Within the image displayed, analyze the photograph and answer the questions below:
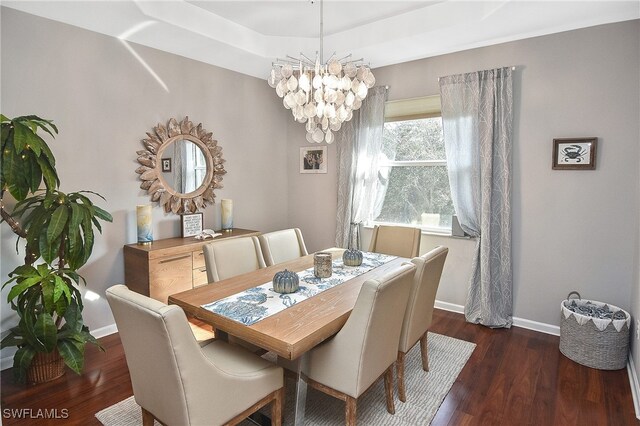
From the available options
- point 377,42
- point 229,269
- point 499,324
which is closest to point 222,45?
point 377,42

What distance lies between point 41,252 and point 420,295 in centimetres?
231

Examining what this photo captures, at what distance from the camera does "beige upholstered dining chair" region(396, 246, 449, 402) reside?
208 cm

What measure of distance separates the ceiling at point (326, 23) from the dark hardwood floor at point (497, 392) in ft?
8.54

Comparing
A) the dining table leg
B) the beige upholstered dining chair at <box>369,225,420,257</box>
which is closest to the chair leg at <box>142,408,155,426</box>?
the dining table leg

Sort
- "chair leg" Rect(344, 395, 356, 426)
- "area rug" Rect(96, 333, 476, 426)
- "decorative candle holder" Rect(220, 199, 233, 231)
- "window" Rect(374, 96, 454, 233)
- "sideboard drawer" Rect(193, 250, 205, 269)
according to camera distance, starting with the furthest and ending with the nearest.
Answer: "decorative candle holder" Rect(220, 199, 233, 231), "window" Rect(374, 96, 454, 233), "sideboard drawer" Rect(193, 250, 205, 269), "area rug" Rect(96, 333, 476, 426), "chair leg" Rect(344, 395, 356, 426)

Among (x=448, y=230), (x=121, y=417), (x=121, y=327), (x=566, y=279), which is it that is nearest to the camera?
(x=121, y=327)

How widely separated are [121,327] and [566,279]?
3.34 meters

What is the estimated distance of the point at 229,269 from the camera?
2537 millimetres

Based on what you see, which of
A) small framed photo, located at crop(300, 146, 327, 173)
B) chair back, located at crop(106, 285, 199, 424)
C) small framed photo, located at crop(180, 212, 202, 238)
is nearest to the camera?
chair back, located at crop(106, 285, 199, 424)

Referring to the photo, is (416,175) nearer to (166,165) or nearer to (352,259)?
(352,259)

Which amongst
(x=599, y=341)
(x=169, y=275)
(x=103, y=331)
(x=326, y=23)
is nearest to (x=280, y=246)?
(x=169, y=275)

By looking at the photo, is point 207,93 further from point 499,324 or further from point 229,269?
point 499,324

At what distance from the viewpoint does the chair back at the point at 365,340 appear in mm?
1625

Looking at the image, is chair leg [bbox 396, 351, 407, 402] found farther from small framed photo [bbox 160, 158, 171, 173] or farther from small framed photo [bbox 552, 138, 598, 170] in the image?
small framed photo [bbox 160, 158, 171, 173]
